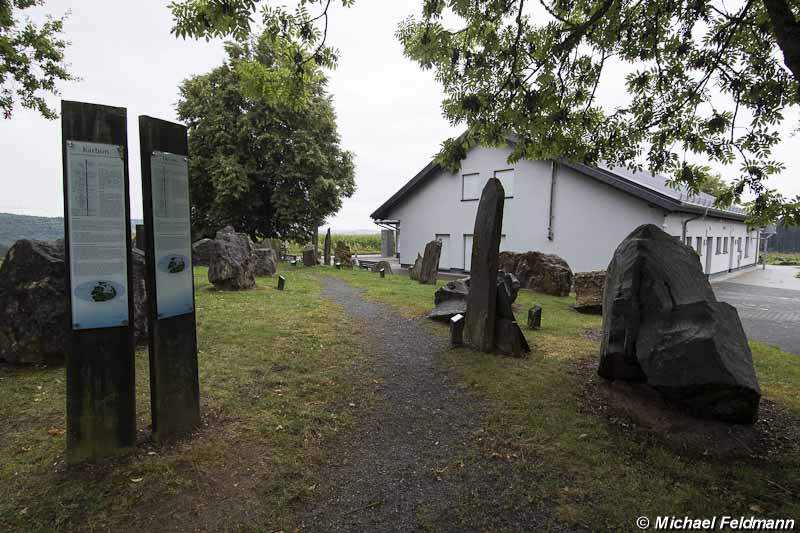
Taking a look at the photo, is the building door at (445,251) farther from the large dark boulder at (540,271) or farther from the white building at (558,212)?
the large dark boulder at (540,271)

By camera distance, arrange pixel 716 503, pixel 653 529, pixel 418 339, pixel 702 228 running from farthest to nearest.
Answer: pixel 702 228 → pixel 418 339 → pixel 716 503 → pixel 653 529

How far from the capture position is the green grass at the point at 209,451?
8.80 ft

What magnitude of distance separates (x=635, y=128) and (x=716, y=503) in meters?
5.41

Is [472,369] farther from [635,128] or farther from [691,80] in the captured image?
[691,80]

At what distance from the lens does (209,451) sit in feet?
A: 11.1

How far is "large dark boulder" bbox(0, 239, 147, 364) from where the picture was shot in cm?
491

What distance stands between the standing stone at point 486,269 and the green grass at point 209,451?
1.78 metres

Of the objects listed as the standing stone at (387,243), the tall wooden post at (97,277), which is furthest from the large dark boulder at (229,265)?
the standing stone at (387,243)

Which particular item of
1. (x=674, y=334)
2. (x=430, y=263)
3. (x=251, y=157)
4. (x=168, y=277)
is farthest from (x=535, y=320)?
(x=251, y=157)

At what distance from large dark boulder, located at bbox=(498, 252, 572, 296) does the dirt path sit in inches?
362

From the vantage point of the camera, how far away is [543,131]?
6.38m

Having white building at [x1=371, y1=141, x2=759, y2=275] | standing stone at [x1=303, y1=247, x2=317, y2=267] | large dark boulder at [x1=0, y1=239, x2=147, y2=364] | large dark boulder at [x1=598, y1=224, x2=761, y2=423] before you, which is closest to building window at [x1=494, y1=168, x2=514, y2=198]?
white building at [x1=371, y1=141, x2=759, y2=275]

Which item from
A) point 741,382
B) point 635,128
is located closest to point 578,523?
point 741,382

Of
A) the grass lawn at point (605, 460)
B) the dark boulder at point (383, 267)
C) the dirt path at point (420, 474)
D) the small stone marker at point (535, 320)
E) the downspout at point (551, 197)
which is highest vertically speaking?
the downspout at point (551, 197)
